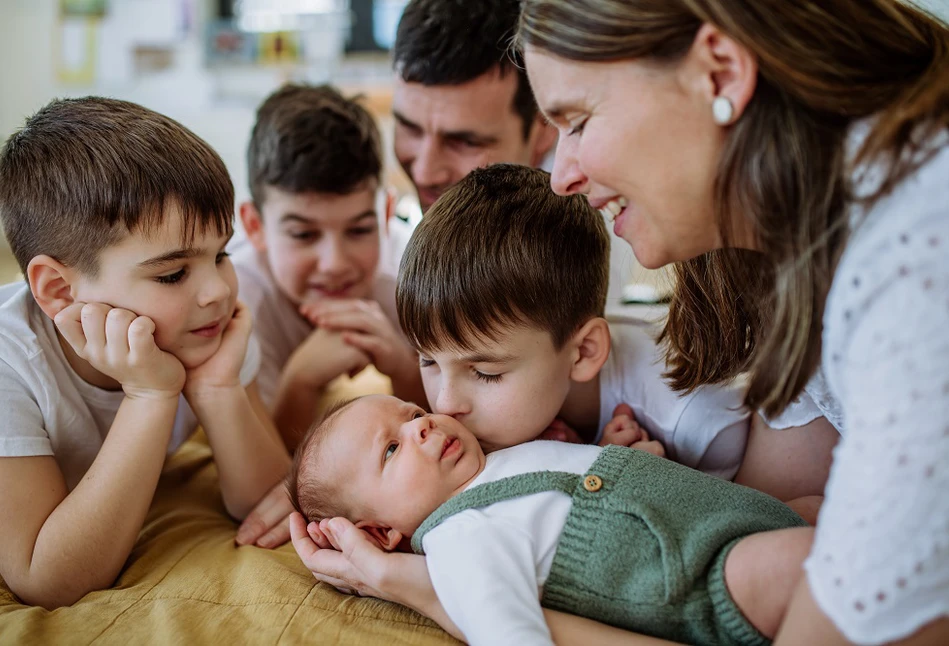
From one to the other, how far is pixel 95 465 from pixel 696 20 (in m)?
0.98

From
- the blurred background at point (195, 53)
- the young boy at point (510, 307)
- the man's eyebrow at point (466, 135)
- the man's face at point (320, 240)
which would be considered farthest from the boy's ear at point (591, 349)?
the blurred background at point (195, 53)

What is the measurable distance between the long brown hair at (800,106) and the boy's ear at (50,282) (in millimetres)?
772

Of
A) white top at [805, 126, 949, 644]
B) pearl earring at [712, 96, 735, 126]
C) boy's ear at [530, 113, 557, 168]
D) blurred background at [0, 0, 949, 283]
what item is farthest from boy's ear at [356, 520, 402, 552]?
blurred background at [0, 0, 949, 283]

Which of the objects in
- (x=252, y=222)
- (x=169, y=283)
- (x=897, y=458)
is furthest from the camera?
(x=252, y=222)

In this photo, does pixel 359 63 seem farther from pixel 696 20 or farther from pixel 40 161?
pixel 696 20

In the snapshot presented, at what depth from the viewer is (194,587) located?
1.08 m

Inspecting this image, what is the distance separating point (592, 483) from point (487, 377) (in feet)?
0.87

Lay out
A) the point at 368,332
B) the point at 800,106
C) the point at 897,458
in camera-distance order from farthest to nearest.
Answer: the point at 368,332, the point at 800,106, the point at 897,458

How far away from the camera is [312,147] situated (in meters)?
1.83

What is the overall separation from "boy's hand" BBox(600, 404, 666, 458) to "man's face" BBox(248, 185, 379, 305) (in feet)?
2.58

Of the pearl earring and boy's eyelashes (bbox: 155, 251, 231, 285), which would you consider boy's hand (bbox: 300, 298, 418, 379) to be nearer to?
boy's eyelashes (bbox: 155, 251, 231, 285)

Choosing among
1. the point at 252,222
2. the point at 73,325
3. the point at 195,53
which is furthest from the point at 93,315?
the point at 195,53

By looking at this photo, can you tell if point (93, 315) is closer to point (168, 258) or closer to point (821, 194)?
point (168, 258)

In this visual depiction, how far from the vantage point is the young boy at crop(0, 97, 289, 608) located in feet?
3.66
